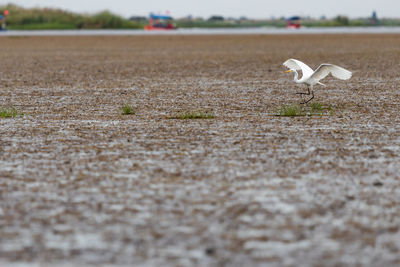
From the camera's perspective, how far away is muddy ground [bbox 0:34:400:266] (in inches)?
206

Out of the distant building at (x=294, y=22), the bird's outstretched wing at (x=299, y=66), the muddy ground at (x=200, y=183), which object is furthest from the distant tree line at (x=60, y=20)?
the muddy ground at (x=200, y=183)

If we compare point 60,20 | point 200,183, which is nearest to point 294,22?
point 60,20

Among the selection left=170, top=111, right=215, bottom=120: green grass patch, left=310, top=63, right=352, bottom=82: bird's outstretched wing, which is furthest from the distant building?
left=170, top=111, right=215, bottom=120: green grass patch

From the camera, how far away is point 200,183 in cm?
709

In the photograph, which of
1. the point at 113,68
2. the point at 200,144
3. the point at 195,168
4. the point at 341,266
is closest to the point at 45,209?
the point at 195,168

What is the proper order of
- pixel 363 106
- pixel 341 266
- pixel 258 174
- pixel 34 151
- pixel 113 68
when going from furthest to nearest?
pixel 113 68, pixel 363 106, pixel 34 151, pixel 258 174, pixel 341 266

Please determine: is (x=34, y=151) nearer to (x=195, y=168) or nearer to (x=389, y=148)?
(x=195, y=168)

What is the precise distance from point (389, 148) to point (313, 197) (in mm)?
2729

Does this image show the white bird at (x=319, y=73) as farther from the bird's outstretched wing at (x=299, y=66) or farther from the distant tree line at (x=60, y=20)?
the distant tree line at (x=60, y=20)

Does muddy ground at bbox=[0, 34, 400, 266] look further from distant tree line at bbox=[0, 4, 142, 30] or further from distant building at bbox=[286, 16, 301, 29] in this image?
distant building at bbox=[286, 16, 301, 29]

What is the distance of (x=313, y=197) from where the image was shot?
6527mm

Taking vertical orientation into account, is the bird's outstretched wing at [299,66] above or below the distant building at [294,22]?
above

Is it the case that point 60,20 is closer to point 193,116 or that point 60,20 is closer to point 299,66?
point 299,66

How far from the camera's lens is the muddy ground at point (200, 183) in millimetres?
5227
